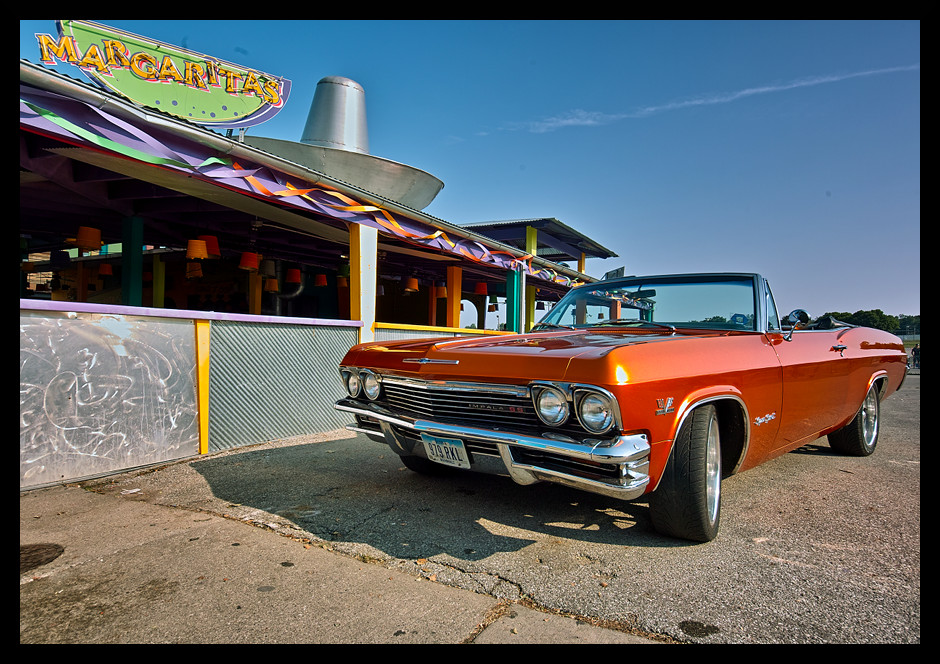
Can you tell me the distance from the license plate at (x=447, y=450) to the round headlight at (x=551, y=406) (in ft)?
1.68

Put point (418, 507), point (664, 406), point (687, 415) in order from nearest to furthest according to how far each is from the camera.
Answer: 1. point (664, 406)
2. point (687, 415)
3. point (418, 507)

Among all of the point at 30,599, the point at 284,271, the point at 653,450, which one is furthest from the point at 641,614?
the point at 284,271

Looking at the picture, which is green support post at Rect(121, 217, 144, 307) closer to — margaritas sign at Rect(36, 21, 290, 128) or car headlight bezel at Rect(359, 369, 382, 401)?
margaritas sign at Rect(36, 21, 290, 128)

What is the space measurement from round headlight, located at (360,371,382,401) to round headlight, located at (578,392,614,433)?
5.10 feet

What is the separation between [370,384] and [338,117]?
31.0 feet

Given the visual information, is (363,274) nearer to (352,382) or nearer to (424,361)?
(352,382)

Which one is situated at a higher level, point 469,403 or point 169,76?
point 169,76

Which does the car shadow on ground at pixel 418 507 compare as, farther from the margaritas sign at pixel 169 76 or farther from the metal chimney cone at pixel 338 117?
the metal chimney cone at pixel 338 117

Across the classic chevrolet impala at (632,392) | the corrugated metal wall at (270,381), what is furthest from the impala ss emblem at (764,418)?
the corrugated metal wall at (270,381)

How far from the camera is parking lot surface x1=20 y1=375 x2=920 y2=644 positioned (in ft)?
6.94

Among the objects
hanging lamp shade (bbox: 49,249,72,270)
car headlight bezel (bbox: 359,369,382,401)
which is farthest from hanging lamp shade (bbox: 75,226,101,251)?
car headlight bezel (bbox: 359,369,382,401)

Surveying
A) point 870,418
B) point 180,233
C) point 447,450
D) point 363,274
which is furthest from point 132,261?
point 870,418

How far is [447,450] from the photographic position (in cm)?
306

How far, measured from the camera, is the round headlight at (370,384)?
3681 mm
